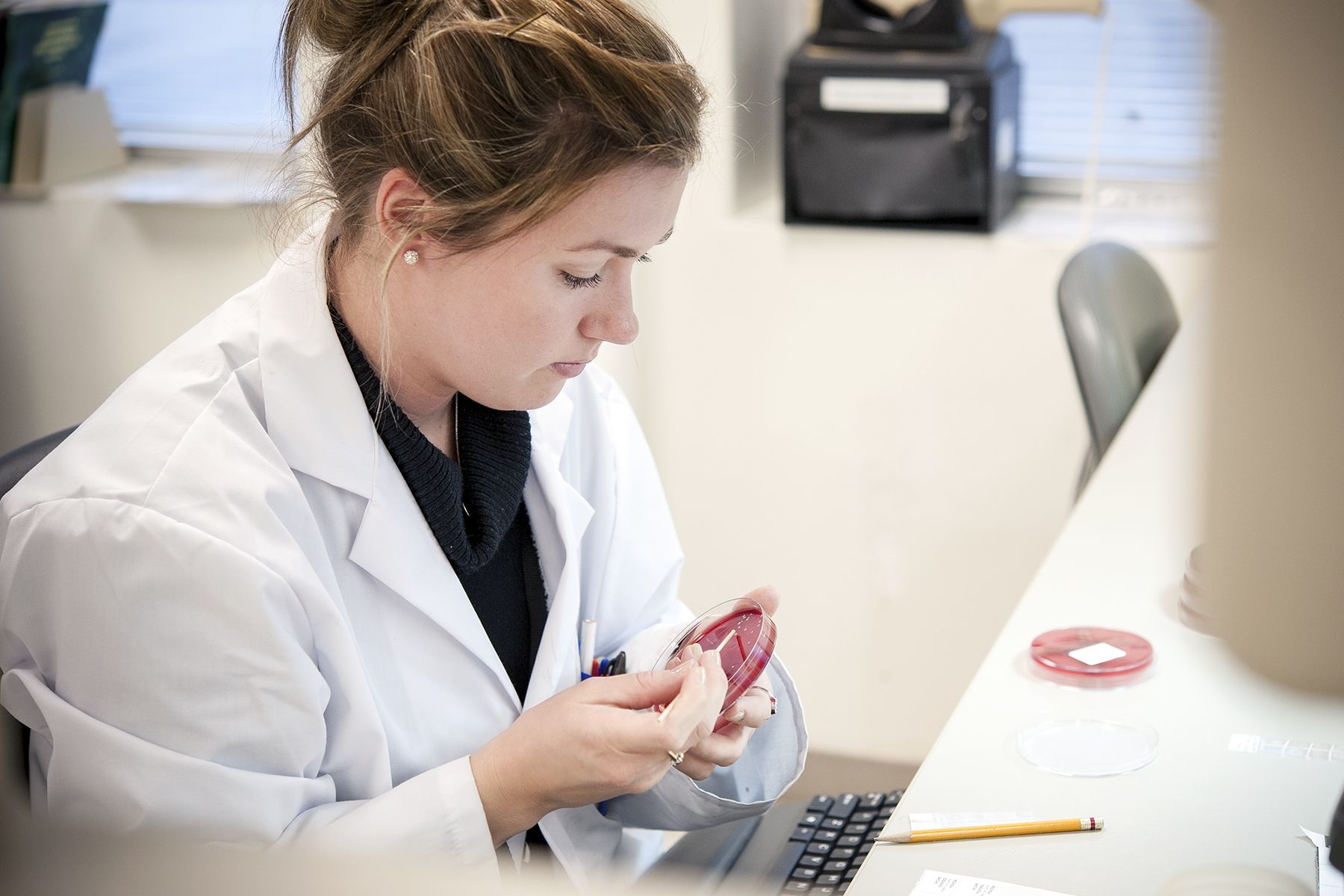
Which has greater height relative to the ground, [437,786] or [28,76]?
[28,76]

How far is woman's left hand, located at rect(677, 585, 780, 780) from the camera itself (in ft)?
3.65

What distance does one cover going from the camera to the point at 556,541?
1.23 m

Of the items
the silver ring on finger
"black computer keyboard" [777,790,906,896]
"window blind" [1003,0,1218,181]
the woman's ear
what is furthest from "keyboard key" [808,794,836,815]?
"window blind" [1003,0,1218,181]

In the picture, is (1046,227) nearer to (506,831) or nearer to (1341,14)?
(506,831)

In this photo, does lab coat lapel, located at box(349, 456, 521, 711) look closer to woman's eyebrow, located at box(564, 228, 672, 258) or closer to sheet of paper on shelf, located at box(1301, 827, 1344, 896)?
woman's eyebrow, located at box(564, 228, 672, 258)

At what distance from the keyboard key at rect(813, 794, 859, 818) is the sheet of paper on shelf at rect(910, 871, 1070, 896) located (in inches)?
12.2

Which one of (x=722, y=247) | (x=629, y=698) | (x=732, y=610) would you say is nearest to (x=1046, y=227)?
(x=722, y=247)

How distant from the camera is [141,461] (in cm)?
96

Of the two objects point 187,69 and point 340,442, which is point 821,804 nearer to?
point 340,442

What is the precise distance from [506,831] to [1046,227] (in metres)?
1.71

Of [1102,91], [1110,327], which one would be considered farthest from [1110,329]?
[1102,91]

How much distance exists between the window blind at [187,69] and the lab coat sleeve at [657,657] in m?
1.78

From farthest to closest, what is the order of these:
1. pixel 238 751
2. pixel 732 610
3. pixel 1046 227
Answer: pixel 1046 227 < pixel 732 610 < pixel 238 751

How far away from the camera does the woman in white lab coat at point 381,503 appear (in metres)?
0.90
